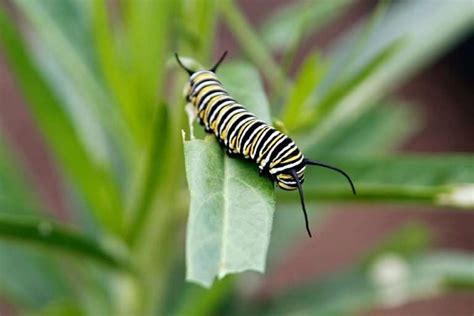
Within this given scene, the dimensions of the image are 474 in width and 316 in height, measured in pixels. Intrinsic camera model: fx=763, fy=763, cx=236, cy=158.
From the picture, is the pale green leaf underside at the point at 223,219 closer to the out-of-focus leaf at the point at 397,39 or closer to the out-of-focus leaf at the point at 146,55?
the out-of-focus leaf at the point at 146,55

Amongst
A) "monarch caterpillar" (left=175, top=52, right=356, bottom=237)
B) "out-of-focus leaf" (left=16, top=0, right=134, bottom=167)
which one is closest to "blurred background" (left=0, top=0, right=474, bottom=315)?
"out-of-focus leaf" (left=16, top=0, right=134, bottom=167)

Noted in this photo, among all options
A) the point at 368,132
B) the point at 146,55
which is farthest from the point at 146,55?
the point at 368,132

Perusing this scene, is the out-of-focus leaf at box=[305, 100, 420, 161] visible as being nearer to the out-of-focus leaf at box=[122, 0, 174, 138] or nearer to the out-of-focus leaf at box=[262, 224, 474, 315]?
the out-of-focus leaf at box=[262, 224, 474, 315]

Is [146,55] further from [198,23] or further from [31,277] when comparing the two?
[31,277]

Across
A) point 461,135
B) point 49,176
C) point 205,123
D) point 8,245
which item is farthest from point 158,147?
point 461,135

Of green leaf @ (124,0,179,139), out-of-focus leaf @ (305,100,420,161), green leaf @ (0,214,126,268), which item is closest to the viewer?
green leaf @ (0,214,126,268)

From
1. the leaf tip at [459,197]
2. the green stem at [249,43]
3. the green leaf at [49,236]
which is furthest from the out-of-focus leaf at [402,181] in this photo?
the green leaf at [49,236]

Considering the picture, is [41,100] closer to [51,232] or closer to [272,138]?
[51,232]
